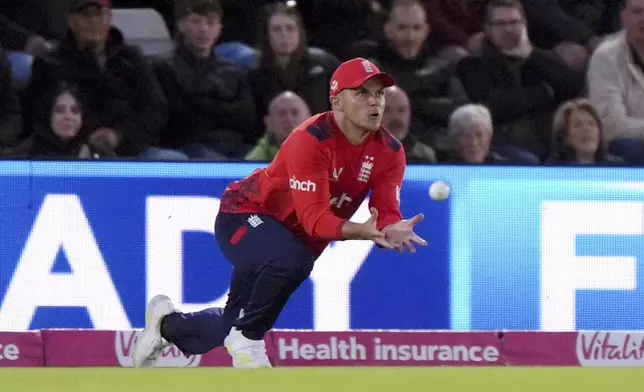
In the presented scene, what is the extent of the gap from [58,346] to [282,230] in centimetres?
199

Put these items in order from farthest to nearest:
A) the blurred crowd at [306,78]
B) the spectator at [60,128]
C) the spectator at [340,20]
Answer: the spectator at [340,20] → the blurred crowd at [306,78] → the spectator at [60,128]

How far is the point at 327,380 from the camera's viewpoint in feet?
18.2

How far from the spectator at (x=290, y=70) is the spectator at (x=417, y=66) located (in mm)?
324

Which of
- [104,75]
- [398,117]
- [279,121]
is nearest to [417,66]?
[398,117]

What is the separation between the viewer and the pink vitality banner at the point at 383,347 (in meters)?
9.12

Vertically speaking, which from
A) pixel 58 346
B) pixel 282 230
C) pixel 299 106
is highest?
pixel 299 106

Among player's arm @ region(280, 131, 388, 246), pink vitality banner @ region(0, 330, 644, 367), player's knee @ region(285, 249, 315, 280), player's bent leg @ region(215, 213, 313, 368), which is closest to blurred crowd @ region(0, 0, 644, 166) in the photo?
pink vitality banner @ region(0, 330, 644, 367)

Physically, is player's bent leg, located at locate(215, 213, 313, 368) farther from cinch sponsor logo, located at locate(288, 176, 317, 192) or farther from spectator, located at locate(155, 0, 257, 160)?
spectator, located at locate(155, 0, 257, 160)

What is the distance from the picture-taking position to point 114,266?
360 inches

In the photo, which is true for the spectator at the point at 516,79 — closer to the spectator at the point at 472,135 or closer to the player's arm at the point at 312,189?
the spectator at the point at 472,135

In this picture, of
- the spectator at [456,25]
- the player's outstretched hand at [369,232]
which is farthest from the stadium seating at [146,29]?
the player's outstretched hand at [369,232]

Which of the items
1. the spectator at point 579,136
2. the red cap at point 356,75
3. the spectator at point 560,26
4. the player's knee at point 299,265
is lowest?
the player's knee at point 299,265

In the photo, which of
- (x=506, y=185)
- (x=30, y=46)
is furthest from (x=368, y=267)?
(x=30, y=46)

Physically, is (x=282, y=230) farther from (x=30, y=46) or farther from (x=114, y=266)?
(x=30, y=46)
